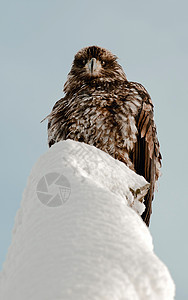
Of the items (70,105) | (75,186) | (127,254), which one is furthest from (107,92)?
(127,254)

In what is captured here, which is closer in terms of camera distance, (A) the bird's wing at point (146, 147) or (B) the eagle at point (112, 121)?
(B) the eagle at point (112, 121)

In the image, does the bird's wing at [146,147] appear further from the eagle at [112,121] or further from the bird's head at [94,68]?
the bird's head at [94,68]

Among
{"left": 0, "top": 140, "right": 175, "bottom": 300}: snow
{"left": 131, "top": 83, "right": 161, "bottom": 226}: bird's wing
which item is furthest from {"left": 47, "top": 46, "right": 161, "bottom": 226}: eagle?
{"left": 0, "top": 140, "right": 175, "bottom": 300}: snow

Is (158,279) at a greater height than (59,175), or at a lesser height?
lesser

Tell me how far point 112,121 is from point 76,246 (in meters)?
3.40

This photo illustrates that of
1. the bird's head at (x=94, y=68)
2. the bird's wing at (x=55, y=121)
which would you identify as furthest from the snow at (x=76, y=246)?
the bird's head at (x=94, y=68)

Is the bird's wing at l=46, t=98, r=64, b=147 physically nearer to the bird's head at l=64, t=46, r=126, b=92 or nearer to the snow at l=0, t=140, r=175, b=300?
the bird's head at l=64, t=46, r=126, b=92

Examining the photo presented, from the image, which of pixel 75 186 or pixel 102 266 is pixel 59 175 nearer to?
pixel 75 186

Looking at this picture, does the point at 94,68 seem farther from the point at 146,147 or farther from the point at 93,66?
the point at 146,147

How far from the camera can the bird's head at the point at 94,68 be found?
5625 mm

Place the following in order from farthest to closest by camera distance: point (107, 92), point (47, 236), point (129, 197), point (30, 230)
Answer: point (107, 92) → point (129, 197) → point (30, 230) → point (47, 236)

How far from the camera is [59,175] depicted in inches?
77.7

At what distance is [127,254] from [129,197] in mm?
847

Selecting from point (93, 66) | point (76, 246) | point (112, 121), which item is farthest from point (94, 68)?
point (76, 246)
